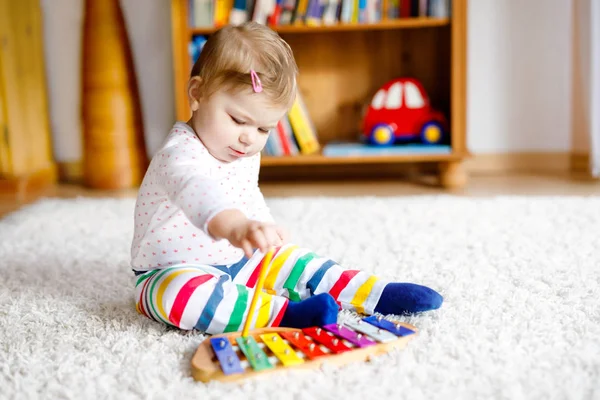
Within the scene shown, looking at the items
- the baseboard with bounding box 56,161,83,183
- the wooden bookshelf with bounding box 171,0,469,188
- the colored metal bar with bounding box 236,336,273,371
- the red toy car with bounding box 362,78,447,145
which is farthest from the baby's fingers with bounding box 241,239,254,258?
the baseboard with bounding box 56,161,83,183

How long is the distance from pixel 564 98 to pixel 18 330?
194cm

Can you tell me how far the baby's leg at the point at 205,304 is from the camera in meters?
0.77

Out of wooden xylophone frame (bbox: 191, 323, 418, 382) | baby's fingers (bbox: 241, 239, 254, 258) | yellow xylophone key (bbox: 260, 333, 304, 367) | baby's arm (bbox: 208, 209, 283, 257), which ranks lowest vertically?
wooden xylophone frame (bbox: 191, 323, 418, 382)

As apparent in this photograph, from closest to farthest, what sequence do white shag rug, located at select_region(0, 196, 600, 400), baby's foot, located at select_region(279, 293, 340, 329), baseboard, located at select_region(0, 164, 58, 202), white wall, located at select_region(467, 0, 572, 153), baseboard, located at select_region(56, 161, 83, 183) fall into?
white shag rug, located at select_region(0, 196, 600, 400)
baby's foot, located at select_region(279, 293, 340, 329)
baseboard, located at select_region(0, 164, 58, 202)
white wall, located at select_region(467, 0, 572, 153)
baseboard, located at select_region(56, 161, 83, 183)

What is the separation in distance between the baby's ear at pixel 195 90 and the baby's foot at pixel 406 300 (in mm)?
361

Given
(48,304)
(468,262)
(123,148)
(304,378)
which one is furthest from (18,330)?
(123,148)

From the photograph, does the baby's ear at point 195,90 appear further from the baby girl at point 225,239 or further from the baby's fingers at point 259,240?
the baby's fingers at point 259,240

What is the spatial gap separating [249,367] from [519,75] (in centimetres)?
182

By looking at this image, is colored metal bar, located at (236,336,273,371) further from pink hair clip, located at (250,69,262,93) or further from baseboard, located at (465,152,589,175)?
baseboard, located at (465,152,589,175)

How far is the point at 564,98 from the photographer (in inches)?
85.5

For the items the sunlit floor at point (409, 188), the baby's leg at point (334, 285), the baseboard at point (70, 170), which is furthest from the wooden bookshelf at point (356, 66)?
the baby's leg at point (334, 285)

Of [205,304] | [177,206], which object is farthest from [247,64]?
[205,304]

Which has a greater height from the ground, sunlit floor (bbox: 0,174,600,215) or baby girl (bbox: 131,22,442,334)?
baby girl (bbox: 131,22,442,334)

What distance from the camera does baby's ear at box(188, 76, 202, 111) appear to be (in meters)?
0.85
